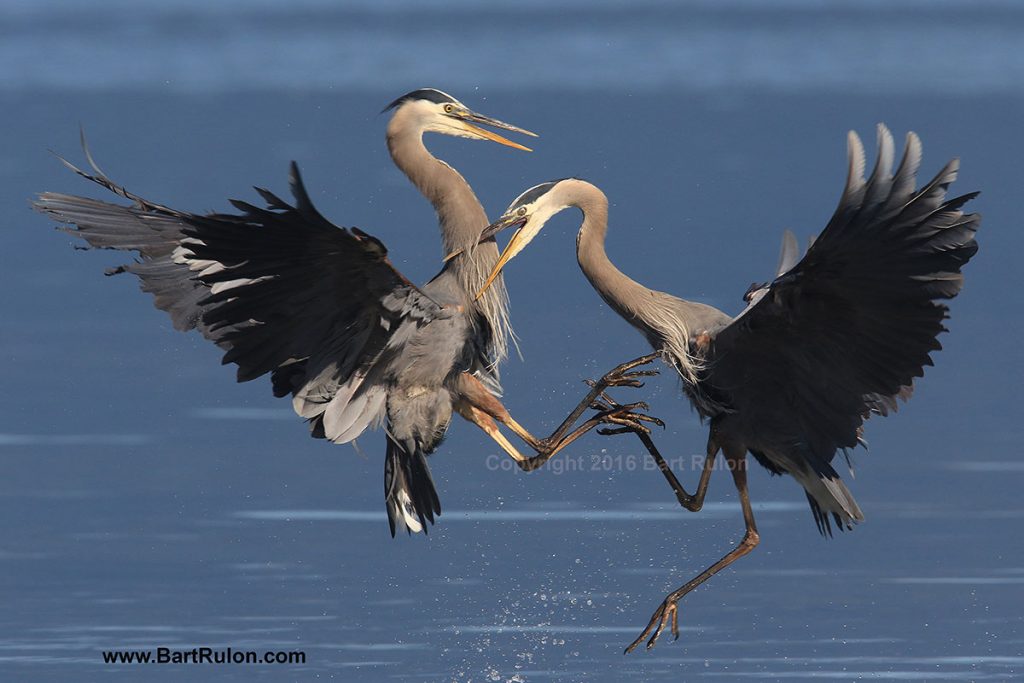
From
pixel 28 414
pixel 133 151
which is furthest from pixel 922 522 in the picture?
pixel 133 151

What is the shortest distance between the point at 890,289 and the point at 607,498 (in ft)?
10.4

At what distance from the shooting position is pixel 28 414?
41.8 ft

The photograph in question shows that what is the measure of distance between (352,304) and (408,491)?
129 cm

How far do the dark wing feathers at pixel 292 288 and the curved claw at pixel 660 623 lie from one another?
1.61m

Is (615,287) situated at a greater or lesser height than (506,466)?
greater

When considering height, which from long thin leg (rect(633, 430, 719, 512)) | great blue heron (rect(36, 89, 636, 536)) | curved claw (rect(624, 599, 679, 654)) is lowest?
curved claw (rect(624, 599, 679, 654))

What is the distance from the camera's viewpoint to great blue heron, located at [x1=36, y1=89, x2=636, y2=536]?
798 centimetres

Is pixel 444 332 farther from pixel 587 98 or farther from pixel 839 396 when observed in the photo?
pixel 587 98

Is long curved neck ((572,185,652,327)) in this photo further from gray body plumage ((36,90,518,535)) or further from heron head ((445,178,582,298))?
gray body plumage ((36,90,518,535))

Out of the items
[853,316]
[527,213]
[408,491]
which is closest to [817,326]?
[853,316]

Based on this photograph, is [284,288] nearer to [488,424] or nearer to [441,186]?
[441,186]

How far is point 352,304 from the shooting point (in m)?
8.42

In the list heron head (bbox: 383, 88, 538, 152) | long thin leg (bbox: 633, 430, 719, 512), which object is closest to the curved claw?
long thin leg (bbox: 633, 430, 719, 512)

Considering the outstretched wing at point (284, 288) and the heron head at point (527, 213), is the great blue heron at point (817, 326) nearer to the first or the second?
the heron head at point (527, 213)
